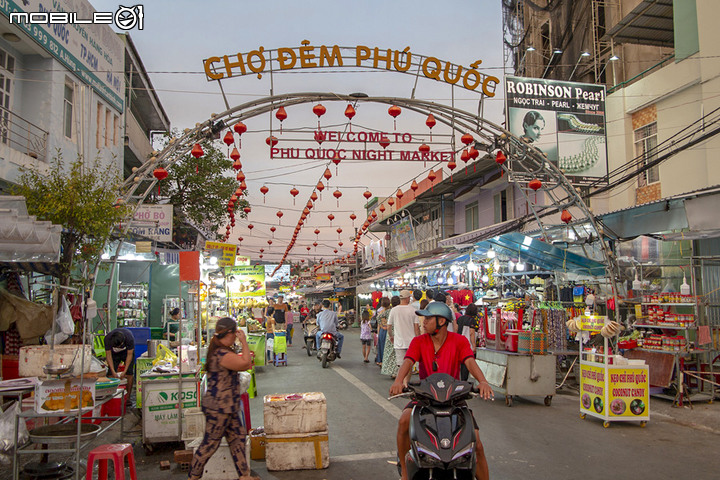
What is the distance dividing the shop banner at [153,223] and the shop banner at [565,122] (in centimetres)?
955

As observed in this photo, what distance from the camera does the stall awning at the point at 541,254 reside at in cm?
1302

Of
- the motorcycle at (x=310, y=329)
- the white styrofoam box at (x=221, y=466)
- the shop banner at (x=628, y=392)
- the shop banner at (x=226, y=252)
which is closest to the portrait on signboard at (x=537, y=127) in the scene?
the shop banner at (x=628, y=392)

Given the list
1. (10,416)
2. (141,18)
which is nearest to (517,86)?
(141,18)

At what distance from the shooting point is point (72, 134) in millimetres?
14406

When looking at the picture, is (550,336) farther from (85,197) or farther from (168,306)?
(168,306)

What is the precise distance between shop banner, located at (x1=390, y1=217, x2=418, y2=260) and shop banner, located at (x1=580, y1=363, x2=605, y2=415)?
23988 mm

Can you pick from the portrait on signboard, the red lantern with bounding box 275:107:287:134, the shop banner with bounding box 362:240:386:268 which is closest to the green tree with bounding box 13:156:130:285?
the red lantern with bounding box 275:107:287:134

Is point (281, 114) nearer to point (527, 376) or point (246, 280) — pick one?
point (527, 376)

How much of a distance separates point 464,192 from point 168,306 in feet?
48.2

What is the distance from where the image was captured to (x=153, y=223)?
43.2 feet

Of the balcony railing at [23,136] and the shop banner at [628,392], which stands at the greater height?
the balcony railing at [23,136]

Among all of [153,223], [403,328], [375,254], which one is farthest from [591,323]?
[375,254]

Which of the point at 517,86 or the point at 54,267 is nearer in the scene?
the point at 54,267

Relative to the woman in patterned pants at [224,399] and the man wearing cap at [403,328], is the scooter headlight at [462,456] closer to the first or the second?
the woman in patterned pants at [224,399]
